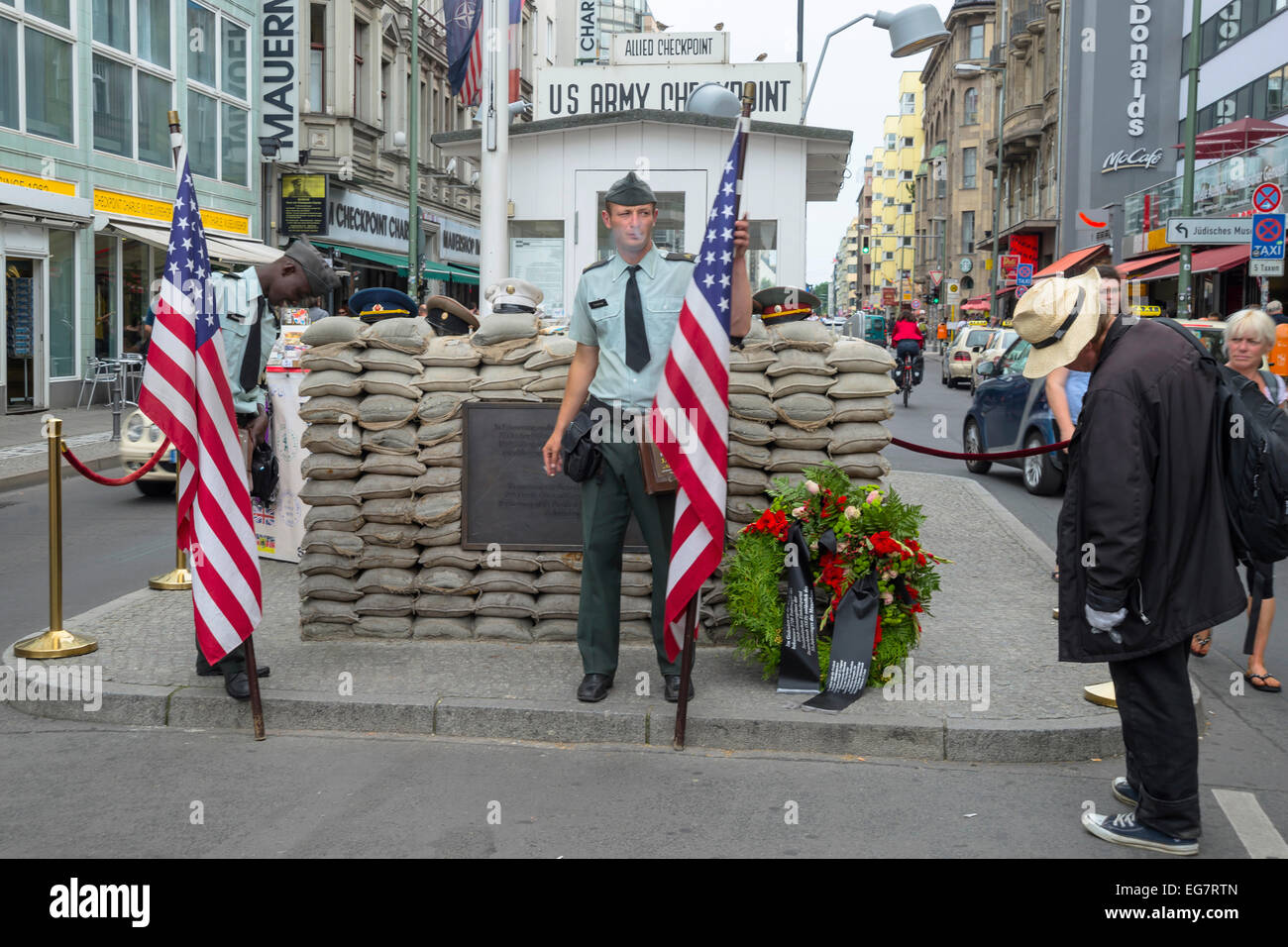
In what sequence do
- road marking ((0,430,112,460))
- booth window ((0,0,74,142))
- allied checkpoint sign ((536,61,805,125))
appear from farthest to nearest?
booth window ((0,0,74,142))
road marking ((0,430,112,460))
allied checkpoint sign ((536,61,805,125))

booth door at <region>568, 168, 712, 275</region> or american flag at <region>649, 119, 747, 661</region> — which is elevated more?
booth door at <region>568, 168, 712, 275</region>

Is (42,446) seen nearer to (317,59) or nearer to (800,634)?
(800,634)

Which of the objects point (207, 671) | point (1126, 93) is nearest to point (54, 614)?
point (207, 671)

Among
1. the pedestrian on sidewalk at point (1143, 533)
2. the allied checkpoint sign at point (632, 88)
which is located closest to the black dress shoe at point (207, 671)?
the pedestrian on sidewalk at point (1143, 533)

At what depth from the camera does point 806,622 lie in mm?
5617

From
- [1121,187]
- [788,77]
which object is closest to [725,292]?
[788,77]

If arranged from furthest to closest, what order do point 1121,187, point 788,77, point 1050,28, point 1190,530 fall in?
1. point 1050,28
2. point 1121,187
3. point 788,77
4. point 1190,530

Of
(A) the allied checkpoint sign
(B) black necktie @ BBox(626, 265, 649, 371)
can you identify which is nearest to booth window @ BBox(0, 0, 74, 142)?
(A) the allied checkpoint sign

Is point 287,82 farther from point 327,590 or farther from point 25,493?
point 327,590

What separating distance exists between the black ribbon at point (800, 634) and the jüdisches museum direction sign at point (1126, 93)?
41312 millimetres

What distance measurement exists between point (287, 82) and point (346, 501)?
87.0 ft

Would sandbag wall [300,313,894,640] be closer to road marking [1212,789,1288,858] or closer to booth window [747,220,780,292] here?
road marking [1212,789,1288,858]

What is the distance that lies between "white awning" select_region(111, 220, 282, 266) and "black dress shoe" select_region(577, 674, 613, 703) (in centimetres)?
1704

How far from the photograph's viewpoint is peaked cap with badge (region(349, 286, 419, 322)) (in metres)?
7.89
